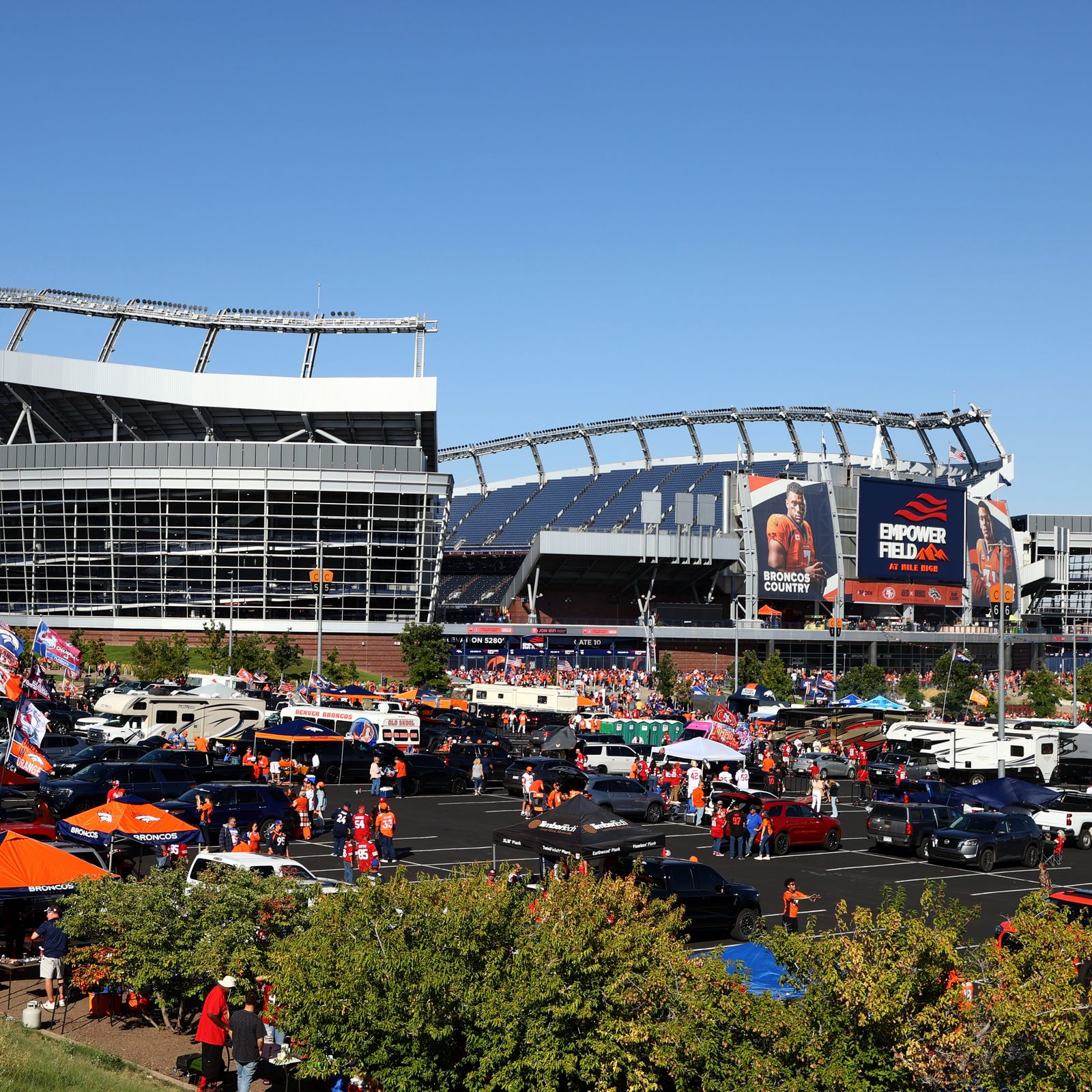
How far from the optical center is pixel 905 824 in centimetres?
3027

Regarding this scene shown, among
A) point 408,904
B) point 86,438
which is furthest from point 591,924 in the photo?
point 86,438

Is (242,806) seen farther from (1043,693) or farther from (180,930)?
(1043,693)

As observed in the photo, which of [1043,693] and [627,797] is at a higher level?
[1043,693]

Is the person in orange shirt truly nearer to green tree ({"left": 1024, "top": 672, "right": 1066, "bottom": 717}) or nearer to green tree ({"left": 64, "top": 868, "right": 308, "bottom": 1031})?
green tree ({"left": 64, "top": 868, "right": 308, "bottom": 1031})

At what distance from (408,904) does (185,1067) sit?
388 cm

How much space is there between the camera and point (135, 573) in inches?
3573

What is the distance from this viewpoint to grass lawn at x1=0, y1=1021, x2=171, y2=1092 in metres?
11.8

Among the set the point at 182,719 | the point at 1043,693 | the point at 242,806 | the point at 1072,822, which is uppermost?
the point at 1043,693

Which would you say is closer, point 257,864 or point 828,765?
point 257,864

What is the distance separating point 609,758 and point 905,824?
14.2m

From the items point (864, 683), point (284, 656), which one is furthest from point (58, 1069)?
point (864, 683)

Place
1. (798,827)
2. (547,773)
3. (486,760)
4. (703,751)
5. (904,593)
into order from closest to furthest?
(798,827), (703,751), (547,773), (486,760), (904,593)

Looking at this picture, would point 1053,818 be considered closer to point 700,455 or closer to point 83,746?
point 83,746

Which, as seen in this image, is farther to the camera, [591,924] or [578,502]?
[578,502]
